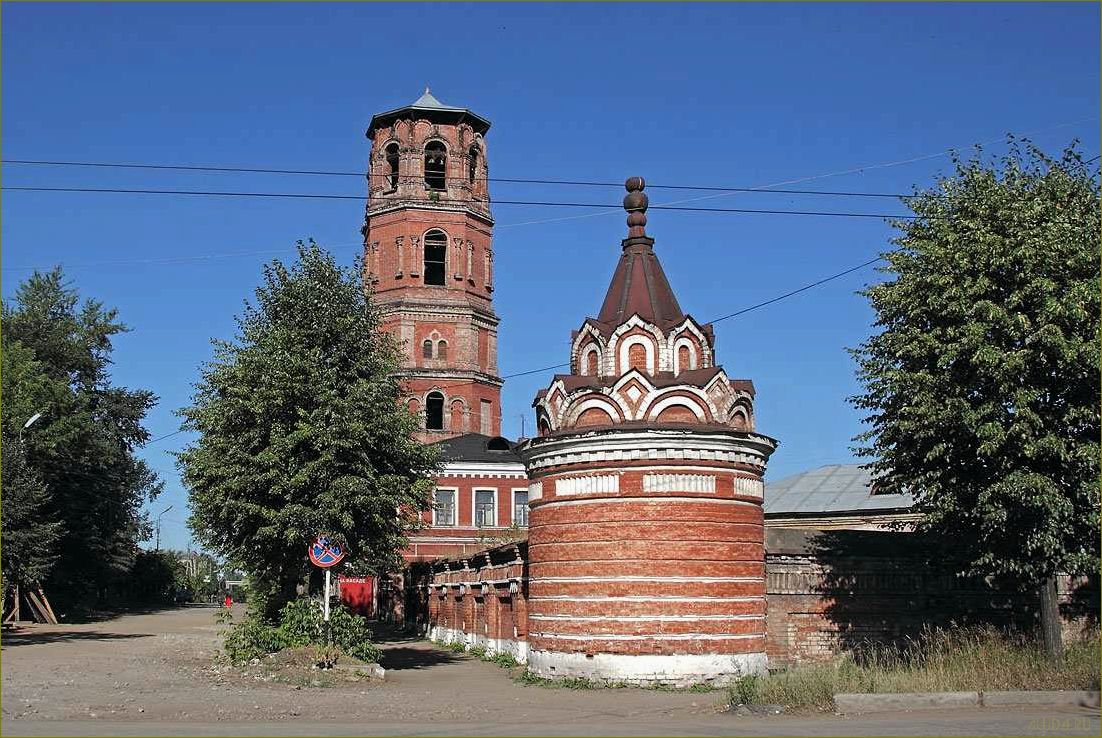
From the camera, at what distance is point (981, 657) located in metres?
21.5

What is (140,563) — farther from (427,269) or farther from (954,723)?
(954,723)

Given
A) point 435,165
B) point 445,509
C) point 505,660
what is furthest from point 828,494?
point 505,660

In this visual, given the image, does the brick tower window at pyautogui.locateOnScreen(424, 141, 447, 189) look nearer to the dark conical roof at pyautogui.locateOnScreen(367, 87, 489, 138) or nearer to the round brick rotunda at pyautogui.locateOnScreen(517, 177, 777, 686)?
the dark conical roof at pyautogui.locateOnScreen(367, 87, 489, 138)

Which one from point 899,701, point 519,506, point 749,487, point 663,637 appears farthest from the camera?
point 519,506

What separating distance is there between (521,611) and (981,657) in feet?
40.9

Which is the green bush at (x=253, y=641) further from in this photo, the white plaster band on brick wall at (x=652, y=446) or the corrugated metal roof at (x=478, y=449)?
the corrugated metal roof at (x=478, y=449)

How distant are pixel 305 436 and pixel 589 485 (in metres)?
7.17

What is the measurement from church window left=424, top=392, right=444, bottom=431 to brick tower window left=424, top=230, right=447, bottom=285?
5.80m

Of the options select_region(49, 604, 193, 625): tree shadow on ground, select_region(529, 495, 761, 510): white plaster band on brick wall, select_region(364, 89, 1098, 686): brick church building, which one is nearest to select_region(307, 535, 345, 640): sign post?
select_region(364, 89, 1098, 686): brick church building

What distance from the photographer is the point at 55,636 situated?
42.8 m

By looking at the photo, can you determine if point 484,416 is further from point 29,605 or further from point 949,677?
point 949,677

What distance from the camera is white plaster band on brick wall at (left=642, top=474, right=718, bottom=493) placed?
24734 mm

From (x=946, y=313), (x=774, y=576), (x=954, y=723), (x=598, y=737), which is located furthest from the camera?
(x=774, y=576)

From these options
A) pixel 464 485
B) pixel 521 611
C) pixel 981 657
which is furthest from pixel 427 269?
pixel 981 657
